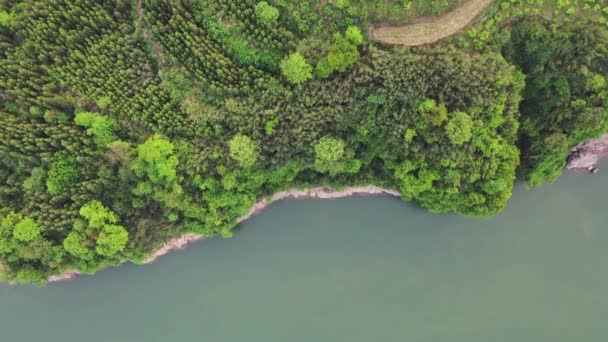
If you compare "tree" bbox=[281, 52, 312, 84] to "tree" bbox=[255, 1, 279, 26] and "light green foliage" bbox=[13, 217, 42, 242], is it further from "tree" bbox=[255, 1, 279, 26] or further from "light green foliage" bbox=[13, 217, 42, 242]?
"light green foliage" bbox=[13, 217, 42, 242]

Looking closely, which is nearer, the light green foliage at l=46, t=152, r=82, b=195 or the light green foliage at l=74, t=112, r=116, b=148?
the light green foliage at l=74, t=112, r=116, b=148

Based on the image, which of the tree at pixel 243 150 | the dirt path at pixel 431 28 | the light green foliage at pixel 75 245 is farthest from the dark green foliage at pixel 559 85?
the light green foliage at pixel 75 245

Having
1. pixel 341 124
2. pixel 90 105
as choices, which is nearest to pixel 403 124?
pixel 341 124

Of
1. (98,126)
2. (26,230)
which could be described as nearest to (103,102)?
(98,126)

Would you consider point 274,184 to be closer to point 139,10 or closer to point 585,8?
point 139,10

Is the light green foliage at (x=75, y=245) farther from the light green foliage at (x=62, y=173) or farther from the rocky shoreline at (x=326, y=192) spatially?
the rocky shoreline at (x=326, y=192)

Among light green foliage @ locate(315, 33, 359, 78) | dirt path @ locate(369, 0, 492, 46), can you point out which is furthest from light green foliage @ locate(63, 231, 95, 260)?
dirt path @ locate(369, 0, 492, 46)

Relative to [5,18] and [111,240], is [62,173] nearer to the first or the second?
[111,240]
